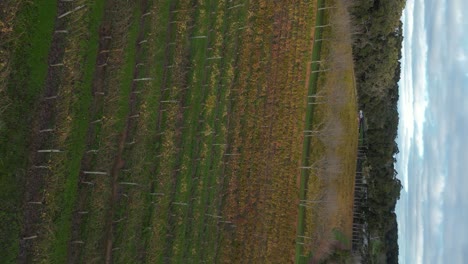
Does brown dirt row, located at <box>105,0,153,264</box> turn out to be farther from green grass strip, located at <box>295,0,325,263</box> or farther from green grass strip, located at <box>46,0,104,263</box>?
green grass strip, located at <box>295,0,325,263</box>

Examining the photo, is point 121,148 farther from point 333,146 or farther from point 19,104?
point 333,146

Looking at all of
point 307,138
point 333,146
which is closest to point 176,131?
point 307,138

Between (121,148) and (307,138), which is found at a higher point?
(307,138)

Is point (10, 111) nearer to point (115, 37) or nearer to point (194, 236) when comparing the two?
point (115, 37)

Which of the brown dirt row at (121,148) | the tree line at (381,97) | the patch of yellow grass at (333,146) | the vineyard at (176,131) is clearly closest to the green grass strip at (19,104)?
the vineyard at (176,131)

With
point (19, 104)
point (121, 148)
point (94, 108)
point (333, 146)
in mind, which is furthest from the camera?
point (333, 146)

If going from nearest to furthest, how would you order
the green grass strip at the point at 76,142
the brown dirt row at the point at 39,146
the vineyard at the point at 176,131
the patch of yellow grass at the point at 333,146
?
the brown dirt row at the point at 39,146
the vineyard at the point at 176,131
the green grass strip at the point at 76,142
the patch of yellow grass at the point at 333,146

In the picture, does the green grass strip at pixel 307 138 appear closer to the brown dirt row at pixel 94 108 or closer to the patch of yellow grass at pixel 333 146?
the patch of yellow grass at pixel 333 146

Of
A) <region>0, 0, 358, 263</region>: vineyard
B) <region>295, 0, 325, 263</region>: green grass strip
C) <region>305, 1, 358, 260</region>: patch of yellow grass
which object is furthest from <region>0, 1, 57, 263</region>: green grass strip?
<region>305, 1, 358, 260</region>: patch of yellow grass

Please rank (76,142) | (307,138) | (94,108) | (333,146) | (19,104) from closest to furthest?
(19,104) < (76,142) < (94,108) < (307,138) < (333,146)
